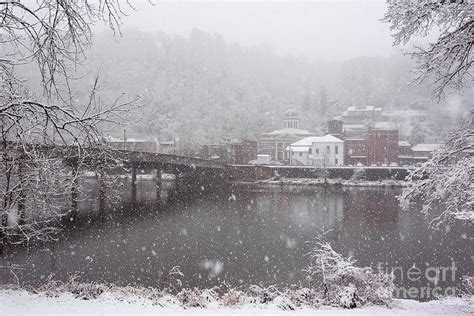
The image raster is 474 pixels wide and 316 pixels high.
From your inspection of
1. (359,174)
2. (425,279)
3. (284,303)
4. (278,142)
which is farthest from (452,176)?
(278,142)

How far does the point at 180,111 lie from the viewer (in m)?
124

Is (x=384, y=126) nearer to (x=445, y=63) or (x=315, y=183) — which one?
(x=315, y=183)

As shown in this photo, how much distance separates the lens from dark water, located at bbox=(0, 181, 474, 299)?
55.7ft

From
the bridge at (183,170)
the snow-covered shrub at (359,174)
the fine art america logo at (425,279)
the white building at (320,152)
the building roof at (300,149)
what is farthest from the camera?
the building roof at (300,149)

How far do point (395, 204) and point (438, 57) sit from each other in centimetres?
3493

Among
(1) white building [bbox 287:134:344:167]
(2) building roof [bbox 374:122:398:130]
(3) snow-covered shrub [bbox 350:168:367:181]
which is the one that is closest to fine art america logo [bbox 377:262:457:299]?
(3) snow-covered shrub [bbox 350:168:367:181]

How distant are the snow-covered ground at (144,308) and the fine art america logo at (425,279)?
14.7 feet

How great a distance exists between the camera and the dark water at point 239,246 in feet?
55.7

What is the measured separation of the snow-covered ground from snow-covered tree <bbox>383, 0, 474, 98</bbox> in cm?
509

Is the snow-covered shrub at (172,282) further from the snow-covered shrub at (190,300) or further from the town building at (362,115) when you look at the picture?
the town building at (362,115)

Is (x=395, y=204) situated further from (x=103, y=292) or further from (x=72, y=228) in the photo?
(x=103, y=292)

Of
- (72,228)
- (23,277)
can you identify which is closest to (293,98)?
(72,228)

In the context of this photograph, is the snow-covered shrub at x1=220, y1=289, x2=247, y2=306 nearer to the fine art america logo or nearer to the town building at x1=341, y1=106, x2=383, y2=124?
the fine art america logo

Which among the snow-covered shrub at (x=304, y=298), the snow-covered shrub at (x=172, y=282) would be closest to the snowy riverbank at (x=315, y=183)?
the snow-covered shrub at (x=172, y=282)
